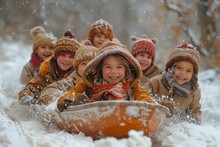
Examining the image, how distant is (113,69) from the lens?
3.54 meters

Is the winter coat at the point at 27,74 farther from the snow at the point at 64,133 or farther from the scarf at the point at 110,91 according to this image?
the scarf at the point at 110,91

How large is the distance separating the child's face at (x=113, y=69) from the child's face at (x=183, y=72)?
1027mm

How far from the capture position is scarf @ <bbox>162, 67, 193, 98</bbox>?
4340 millimetres

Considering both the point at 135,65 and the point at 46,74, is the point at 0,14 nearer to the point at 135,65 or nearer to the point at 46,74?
the point at 46,74

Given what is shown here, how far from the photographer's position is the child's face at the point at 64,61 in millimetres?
5064

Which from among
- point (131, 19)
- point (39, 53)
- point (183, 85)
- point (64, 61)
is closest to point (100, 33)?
point (64, 61)

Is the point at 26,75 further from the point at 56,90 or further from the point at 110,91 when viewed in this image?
Answer: the point at 110,91

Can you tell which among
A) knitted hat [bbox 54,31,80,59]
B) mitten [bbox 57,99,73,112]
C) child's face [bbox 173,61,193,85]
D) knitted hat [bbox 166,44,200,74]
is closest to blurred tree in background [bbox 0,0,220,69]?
knitted hat [bbox 54,31,80,59]

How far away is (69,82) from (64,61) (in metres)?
0.77

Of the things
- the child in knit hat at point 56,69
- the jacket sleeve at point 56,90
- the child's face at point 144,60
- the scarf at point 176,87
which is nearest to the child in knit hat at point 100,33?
the child in knit hat at point 56,69

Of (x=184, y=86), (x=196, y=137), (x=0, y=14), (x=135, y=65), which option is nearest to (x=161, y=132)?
(x=196, y=137)

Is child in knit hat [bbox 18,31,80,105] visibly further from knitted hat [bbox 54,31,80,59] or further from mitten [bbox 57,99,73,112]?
mitten [bbox 57,99,73,112]

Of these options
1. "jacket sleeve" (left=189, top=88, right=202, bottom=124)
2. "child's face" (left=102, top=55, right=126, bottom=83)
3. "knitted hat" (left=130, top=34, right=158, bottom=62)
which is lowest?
"jacket sleeve" (left=189, top=88, right=202, bottom=124)

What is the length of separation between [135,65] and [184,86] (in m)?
1.03
